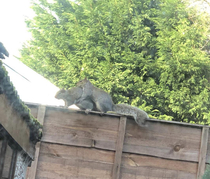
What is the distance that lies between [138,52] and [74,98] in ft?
19.3

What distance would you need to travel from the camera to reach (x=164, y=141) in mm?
2941

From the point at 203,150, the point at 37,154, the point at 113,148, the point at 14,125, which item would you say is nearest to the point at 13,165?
the point at 14,125

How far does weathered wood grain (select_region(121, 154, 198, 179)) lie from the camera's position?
288 cm

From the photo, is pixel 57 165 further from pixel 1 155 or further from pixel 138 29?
pixel 138 29

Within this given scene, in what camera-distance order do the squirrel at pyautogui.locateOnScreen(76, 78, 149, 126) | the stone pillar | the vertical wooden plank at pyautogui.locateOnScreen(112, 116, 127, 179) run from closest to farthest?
the stone pillar → the vertical wooden plank at pyautogui.locateOnScreen(112, 116, 127, 179) → the squirrel at pyautogui.locateOnScreen(76, 78, 149, 126)

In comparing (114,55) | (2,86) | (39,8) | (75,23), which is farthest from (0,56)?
(39,8)

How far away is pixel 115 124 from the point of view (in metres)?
2.95

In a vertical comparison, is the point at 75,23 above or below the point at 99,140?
above

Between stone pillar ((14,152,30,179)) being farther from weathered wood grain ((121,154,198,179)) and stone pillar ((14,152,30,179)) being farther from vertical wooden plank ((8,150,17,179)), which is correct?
weathered wood grain ((121,154,198,179))

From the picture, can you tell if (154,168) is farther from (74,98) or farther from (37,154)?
(74,98)

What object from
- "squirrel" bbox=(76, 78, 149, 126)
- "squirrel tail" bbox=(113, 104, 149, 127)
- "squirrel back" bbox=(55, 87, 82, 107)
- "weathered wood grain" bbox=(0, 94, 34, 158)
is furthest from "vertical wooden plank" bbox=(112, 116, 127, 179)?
"weathered wood grain" bbox=(0, 94, 34, 158)

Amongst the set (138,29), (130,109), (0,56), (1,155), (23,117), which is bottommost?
(1,155)

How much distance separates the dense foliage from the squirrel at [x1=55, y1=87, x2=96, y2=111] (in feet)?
14.6

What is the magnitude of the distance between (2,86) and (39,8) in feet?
29.8
